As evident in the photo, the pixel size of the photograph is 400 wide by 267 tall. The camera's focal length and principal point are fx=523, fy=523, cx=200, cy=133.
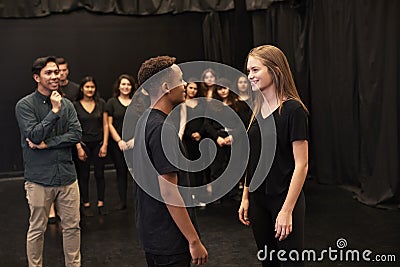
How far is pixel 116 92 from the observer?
4.95 meters

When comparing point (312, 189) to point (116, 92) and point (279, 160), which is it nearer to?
point (116, 92)

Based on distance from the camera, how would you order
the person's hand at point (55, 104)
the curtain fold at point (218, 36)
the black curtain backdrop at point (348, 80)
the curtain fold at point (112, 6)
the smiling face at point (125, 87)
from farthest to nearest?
the curtain fold at point (218, 36) → the curtain fold at point (112, 6) → the smiling face at point (125, 87) → the black curtain backdrop at point (348, 80) → the person's hand at point (55, 104)

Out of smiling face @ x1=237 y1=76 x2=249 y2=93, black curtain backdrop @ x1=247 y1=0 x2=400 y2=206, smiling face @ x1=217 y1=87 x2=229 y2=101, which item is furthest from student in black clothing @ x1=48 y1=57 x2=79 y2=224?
black curtain backdrop @ x1=247 y1=0 x2=400 y2=206

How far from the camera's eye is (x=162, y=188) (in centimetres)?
183

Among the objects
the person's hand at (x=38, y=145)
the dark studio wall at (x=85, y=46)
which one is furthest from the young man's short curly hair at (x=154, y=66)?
the dark studio wall at (x=85, y=46)

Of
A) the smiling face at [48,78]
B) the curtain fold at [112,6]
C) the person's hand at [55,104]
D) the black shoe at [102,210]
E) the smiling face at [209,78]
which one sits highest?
the curtain fold at [112,6]

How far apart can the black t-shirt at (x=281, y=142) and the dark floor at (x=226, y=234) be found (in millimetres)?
1456

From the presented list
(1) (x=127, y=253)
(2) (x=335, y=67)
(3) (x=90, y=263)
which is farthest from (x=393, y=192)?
(3) (x=90, y=263)

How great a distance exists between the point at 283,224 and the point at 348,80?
3438mm

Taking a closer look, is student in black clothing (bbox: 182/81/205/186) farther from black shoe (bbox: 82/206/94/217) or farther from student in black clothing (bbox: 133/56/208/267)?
student in black clothing (bbox: 133/56/208/267)

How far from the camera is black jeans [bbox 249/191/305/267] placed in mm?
2084

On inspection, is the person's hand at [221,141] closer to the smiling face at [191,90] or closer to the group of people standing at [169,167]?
the smiling face at [191,90]

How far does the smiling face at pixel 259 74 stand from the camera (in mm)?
2057

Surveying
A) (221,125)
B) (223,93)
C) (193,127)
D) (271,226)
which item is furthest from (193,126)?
(271,226)
